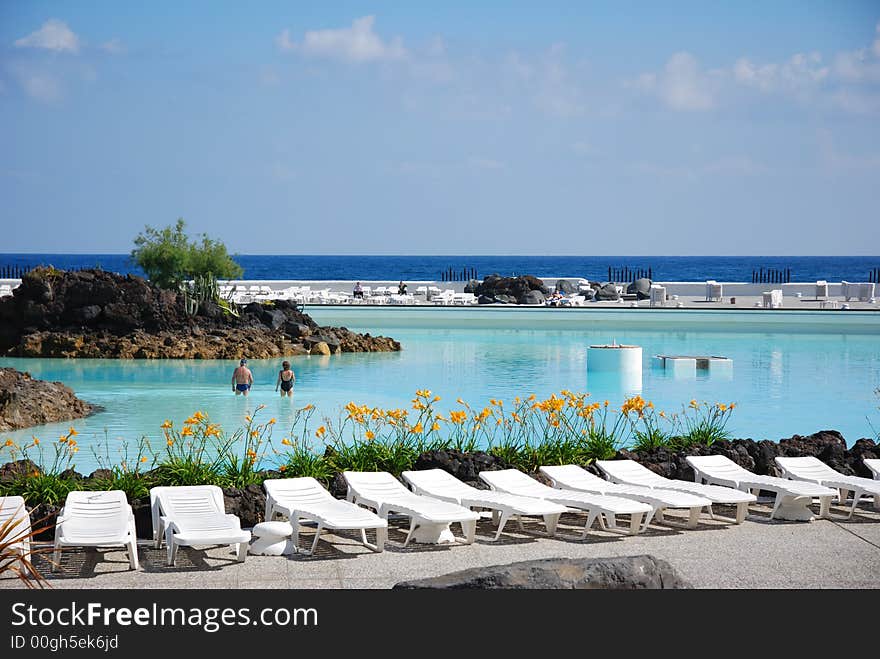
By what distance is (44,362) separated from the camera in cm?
2108

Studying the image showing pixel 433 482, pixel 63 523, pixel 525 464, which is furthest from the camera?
pixel 525 464

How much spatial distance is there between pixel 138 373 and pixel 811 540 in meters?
14.5

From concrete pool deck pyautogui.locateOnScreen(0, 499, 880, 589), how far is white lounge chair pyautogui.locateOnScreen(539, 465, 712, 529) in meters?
0.19

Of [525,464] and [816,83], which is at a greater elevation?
[816,83]

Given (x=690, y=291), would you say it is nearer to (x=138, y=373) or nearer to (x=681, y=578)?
(x=138, y=373)

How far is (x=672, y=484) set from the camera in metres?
8.12

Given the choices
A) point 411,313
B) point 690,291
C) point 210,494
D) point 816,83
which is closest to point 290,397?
point 210,494

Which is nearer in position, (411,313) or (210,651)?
(210,651)

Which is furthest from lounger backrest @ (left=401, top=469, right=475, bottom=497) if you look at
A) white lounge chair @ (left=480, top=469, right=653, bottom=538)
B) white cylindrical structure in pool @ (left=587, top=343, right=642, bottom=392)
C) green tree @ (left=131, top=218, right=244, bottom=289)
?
green tree @ (left=131, top=218, right=244, bottom=289)

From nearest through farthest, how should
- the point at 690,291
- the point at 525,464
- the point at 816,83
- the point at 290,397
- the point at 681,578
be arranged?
1. the point at 681,578
2. the point at 525,464
3. the point at 290,397
4. the point at 690,291
5. the point at 816,83

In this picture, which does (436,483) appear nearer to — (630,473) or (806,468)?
(630,473)

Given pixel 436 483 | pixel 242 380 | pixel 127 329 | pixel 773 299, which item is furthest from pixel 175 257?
pixel 436 483

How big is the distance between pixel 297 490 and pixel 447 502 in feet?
3.47

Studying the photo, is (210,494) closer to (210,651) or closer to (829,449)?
(210,651)
